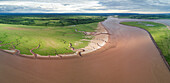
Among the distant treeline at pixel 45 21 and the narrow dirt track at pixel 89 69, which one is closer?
the narrow dirt track at pixel 89 69

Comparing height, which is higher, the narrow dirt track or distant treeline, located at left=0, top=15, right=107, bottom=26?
distant treeline, located at left=0, top=15, right=107, bottom=26

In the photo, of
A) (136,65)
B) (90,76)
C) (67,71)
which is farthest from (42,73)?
(136,65)

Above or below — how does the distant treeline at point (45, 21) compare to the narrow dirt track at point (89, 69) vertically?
above

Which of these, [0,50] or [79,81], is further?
[0,50]

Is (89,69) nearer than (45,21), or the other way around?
(89,69)

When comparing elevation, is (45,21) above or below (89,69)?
above

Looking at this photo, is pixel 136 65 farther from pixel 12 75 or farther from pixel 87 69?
pixel 12 75

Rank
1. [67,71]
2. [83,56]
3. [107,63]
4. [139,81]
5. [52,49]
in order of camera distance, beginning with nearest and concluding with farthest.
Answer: [139,81]
[67,71]
[107,63]
[83,56]
[52,49]

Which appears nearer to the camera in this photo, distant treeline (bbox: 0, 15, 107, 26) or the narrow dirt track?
the narrow dirt track
